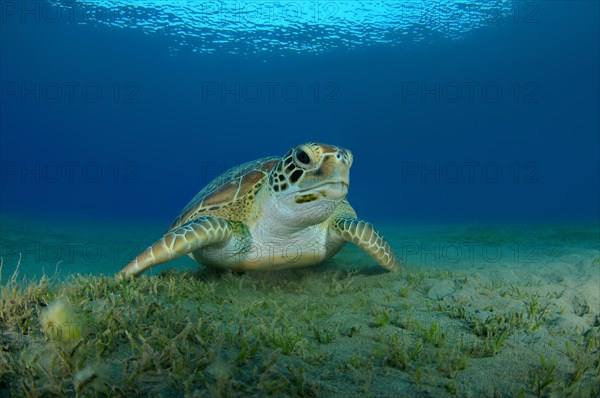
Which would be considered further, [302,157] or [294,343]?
[302,157]

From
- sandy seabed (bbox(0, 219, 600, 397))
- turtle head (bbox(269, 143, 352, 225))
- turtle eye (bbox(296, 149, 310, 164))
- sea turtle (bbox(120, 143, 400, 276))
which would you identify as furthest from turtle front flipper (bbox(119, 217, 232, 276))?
turtle eye (bbox(296, 149, 310, 164))

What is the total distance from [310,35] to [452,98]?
46412mm

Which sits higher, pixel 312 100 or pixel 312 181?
pixel 312 100

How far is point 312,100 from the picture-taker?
84.3 metres

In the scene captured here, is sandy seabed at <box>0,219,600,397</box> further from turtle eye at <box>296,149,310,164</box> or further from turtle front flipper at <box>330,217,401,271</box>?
turtle eye at <box>296,149,310,164</box>

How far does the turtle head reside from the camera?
3.43 meters

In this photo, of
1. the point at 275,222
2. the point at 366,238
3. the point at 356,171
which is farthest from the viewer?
the point at 356,171

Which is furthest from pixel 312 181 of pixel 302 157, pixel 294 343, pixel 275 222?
pixel 294 343

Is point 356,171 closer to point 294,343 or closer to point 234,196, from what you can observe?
point 234,196

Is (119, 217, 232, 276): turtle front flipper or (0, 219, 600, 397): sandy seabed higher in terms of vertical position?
(119, 217, 232, 276): turtle front flipper

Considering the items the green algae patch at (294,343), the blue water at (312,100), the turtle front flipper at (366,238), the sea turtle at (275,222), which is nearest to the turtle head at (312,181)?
the sea turtle at (275,222)

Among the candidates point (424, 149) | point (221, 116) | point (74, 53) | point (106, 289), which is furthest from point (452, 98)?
point (106, 289)

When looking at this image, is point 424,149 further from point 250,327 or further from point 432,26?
point 250,327

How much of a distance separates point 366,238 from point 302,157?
1530 mm
